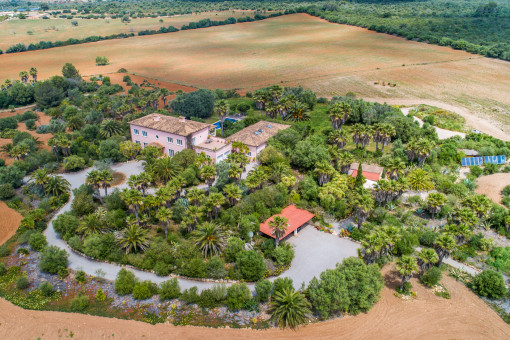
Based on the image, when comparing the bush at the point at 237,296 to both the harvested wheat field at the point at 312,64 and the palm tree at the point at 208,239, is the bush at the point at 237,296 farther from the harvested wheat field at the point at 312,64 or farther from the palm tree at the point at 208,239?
the harvested wheat field at the point at 312,64

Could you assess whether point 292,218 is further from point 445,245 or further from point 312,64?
point 312,64

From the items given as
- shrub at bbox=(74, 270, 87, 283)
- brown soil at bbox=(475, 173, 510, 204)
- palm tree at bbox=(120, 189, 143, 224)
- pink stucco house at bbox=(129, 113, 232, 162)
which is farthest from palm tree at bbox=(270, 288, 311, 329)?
brown soil at bbox=(475, 173, 510, 204)

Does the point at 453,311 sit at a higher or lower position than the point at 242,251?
lower

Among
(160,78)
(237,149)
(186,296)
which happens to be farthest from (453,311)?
(160,78)

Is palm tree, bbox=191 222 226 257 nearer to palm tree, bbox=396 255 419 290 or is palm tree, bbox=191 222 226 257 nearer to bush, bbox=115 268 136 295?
bush, bbox=115 268 136 295

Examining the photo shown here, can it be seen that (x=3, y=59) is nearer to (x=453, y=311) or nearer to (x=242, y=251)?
(x=242, y=251)

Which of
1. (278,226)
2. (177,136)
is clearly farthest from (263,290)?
(177,136)
